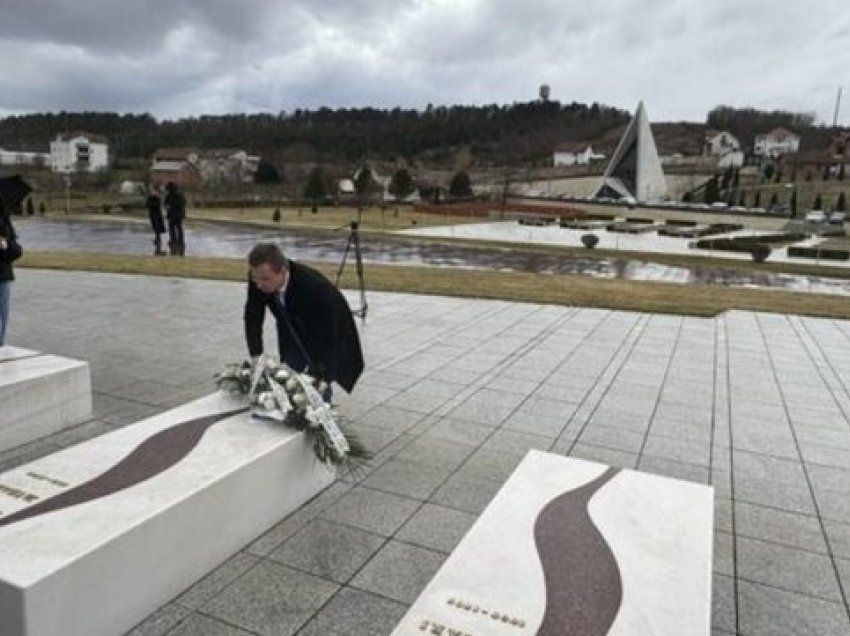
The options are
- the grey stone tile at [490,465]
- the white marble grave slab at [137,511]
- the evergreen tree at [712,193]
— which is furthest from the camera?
the evergreen tree at [712,193]

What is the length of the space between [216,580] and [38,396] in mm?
2537

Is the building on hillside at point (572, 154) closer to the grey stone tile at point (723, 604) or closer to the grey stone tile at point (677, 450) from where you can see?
the grey stone tile at point (677, 450)

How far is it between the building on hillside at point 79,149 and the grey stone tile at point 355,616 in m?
115

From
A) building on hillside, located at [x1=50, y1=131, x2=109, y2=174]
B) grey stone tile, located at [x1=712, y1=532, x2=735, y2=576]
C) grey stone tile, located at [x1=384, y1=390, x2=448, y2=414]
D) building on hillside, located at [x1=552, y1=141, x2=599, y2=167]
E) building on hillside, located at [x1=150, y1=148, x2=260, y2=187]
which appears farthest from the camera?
building on hillside, located at [x1=552, y1=141, x2=599, y2=167]

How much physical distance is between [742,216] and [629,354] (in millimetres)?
52122

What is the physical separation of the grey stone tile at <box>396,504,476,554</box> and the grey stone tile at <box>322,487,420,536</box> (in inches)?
2.7

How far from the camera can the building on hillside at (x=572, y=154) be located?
112750 millimetres

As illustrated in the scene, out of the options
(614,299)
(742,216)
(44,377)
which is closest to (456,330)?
(614,299)

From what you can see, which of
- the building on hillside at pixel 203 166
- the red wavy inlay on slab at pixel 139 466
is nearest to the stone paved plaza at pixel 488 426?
the red wavy inlay on slab at pixel 139 466

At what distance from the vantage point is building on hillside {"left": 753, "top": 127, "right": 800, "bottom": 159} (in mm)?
118500

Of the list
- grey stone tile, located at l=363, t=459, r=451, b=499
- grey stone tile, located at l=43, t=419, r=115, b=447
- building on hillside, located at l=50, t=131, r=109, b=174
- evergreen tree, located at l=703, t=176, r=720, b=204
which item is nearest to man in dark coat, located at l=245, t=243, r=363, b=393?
grey stone tile, located at l=363, t=459, r=451, b=499

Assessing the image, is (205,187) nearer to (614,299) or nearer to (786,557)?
(614,299)

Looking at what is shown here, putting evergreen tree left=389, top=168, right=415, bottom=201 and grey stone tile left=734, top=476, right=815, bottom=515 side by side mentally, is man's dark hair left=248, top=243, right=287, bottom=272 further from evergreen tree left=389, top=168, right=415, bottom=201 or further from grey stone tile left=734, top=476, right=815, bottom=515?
evergreen tree left=389, top=168, right=415, bottom=201

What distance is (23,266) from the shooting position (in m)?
14.8
